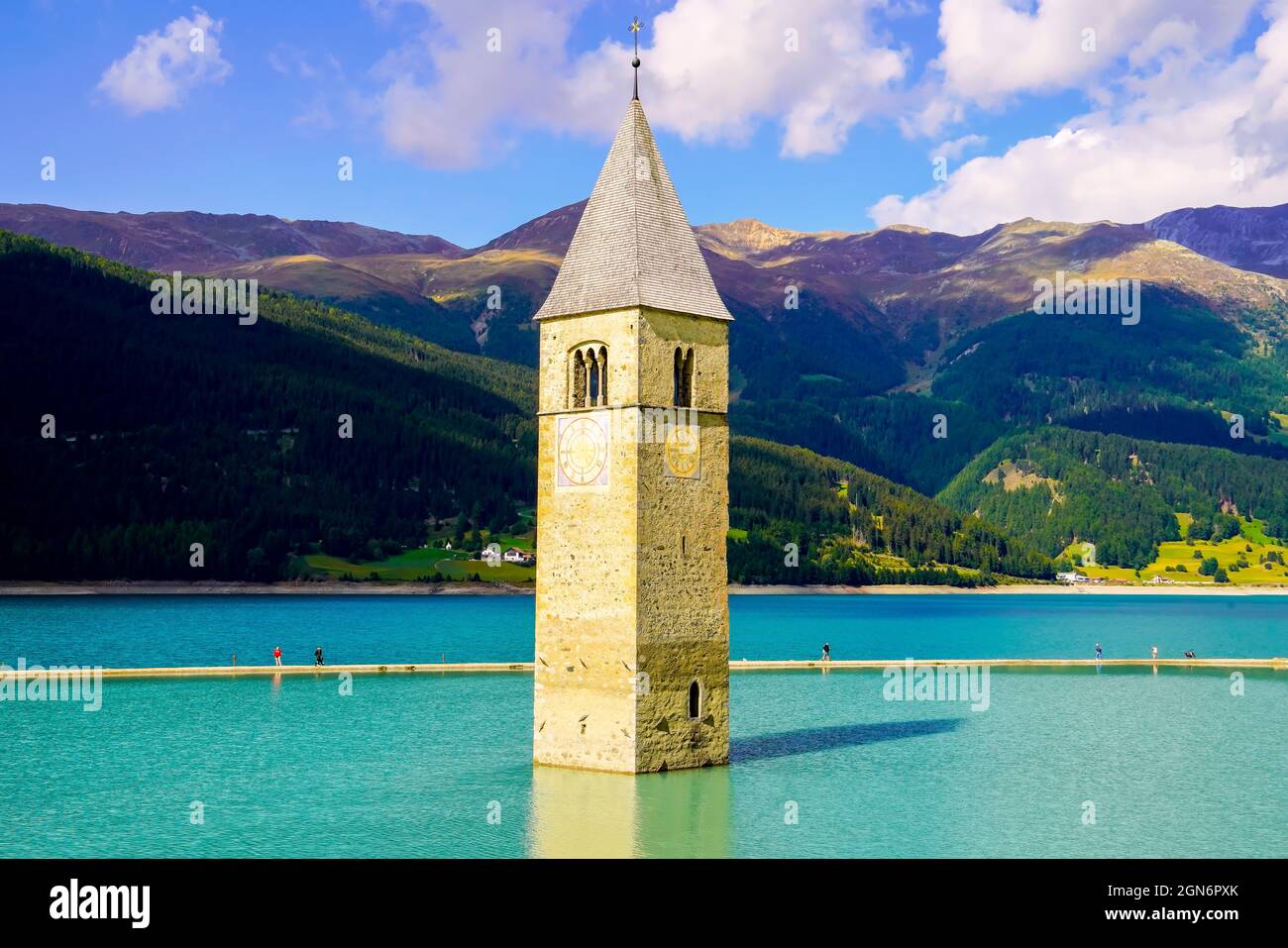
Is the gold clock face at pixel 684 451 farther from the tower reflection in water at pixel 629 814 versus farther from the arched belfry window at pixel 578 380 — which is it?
the tower reflection in water at pixel 629 814

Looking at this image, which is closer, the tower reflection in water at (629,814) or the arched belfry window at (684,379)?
the tower reflection in water at (629,814)

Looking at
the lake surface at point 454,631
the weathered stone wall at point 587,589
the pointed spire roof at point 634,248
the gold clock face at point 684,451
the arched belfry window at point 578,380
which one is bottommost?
the lake surface at point 454,631

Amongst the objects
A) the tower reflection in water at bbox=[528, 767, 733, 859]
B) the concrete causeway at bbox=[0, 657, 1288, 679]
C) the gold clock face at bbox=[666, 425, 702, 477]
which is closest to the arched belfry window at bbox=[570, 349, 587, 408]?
the gold clock face at bbox=[666, 425, 702, 477]

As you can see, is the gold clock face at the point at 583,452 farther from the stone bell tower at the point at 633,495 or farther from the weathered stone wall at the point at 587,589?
the weathered stone wall at the point at 587,589

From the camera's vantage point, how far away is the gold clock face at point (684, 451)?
132 ft

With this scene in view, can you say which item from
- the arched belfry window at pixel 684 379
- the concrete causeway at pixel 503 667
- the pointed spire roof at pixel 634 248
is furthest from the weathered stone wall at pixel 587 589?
the concrete causeway at pixel 503 667

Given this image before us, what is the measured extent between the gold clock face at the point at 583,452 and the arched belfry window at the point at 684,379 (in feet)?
8.45

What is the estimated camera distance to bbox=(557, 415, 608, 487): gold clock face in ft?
132

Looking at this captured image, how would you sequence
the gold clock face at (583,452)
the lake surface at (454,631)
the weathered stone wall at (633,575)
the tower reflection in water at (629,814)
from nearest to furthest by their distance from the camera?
the tower reflection in water at (629,814), the weathered stone wall at (633,575), the gold clock face at (583,452), the lake surface at (454,631)

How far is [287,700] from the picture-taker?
63.4 meters

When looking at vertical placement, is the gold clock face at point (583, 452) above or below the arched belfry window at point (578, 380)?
below

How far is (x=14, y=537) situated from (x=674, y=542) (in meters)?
174

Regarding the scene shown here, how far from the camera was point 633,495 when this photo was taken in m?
39.3

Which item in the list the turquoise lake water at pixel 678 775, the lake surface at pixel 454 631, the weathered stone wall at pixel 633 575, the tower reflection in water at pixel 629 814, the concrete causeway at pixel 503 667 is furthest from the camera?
the lake surface at pixel 454 631
